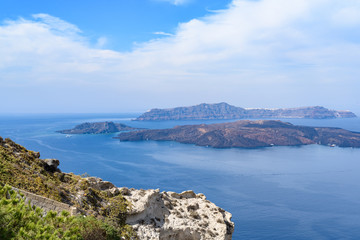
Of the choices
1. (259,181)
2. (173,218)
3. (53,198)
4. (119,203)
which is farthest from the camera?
(259,181)

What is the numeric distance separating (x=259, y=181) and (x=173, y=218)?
268 feet

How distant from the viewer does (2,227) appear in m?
8.45

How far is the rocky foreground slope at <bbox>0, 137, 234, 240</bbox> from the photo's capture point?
571 inches

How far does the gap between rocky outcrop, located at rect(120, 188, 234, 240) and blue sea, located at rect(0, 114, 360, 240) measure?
37129 millimetres

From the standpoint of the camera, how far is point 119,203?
16.8 metres

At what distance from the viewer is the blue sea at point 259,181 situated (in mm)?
60969

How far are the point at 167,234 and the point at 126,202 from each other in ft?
10.4

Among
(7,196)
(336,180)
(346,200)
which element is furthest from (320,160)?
(7,196)

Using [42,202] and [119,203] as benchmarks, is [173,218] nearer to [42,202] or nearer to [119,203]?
[119,203]

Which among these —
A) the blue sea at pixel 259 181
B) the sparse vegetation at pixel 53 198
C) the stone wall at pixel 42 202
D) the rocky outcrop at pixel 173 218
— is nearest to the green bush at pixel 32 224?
the sparse vegetation at pixel 53 198

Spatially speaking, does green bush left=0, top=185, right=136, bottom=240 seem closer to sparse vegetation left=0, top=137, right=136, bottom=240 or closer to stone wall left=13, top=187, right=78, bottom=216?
sparse vegetation left=0, top=137, right=136, bottom=240

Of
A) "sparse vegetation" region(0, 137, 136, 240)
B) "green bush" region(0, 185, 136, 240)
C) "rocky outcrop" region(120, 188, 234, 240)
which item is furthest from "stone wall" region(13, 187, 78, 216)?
"rocky outcrop" region(120, 188, 234, 240)

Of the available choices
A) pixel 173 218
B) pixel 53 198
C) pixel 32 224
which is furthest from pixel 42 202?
pixel 173 218

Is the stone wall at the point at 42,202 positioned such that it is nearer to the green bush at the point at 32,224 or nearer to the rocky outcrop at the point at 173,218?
the green bush at the point at 32,224
